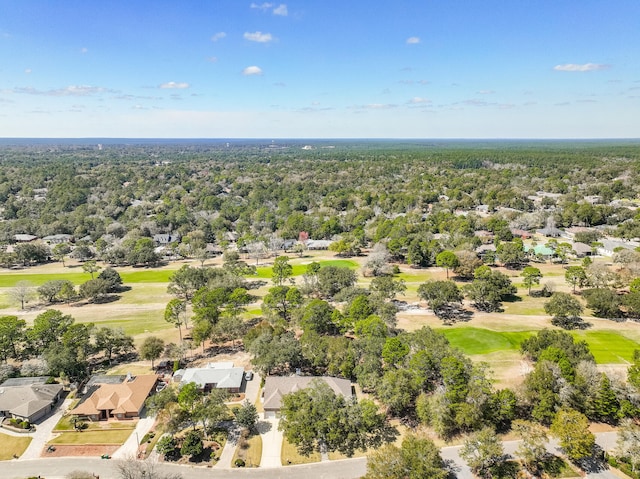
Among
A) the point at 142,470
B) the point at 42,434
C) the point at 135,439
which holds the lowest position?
the point at 135,439

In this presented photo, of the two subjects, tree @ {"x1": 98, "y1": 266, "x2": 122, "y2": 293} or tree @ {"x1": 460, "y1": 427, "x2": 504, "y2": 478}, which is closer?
tree @ {"x1": 460, "y1": 427, "x2": 504, "y2": 478}

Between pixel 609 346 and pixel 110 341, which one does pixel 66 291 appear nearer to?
pixel 110 341

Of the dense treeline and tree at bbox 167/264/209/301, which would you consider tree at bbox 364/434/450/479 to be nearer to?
tree at bbox 167/264/209/301

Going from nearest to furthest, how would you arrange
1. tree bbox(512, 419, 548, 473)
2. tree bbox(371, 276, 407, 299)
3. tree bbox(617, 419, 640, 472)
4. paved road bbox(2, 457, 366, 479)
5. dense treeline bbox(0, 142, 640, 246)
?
tree bbox(617, 419, 640, 472), tree bbox(512, 419, 548, 473), paved road bbox(2, 457, 366, 479), tree bbox(371, 276, 407, 299), dense treeline bbox(0, 142, 640, 246)

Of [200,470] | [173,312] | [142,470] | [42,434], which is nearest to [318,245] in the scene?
[173,312]

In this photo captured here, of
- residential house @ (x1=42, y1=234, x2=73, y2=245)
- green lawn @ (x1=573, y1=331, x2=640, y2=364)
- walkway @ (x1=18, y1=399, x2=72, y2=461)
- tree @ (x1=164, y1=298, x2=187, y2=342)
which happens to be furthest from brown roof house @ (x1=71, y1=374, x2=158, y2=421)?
residential house @ (x1=42, y1=234, x2=73, y2=245)

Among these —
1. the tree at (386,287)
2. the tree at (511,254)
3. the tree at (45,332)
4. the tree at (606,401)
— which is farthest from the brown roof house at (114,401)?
the tree at (511,254)

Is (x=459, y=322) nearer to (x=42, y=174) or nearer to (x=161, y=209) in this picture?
(x=161, y=209)

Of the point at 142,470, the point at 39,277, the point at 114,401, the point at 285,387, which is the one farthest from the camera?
the point at 39,277
